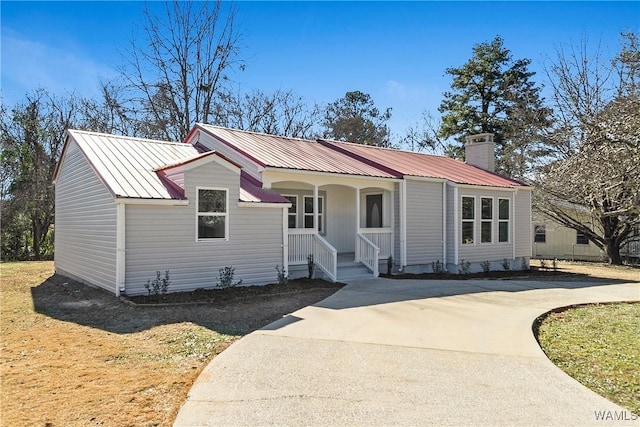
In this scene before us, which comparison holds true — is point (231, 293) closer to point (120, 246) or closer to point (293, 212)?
point (120, 246)

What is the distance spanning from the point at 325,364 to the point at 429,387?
1345 mm

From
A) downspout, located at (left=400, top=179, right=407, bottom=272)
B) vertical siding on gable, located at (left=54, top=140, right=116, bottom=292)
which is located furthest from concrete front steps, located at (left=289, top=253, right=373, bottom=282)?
vertical siding on gable, located at (left=54, top=140, right=116, bottom=292)

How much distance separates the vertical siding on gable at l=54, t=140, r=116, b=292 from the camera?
415 inches

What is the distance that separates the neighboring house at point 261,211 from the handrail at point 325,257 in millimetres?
Result: 37

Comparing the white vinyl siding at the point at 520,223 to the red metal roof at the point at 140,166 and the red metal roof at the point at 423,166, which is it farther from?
the red metal roof at the point at 140,166

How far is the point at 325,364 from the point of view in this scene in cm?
558

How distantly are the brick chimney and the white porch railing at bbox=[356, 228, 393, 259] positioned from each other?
8.29 meters

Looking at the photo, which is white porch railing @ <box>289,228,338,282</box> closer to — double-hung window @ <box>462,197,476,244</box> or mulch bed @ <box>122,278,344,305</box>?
mulch bed @ <box>122,278,344,305</box>

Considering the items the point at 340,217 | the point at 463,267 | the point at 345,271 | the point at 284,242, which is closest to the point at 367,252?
the point at 345,271

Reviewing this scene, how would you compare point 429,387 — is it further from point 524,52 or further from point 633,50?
point 524,52

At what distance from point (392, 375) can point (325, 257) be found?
25.7ft

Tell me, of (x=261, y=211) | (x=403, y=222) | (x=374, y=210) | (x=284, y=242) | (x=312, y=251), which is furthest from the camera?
(x=374, y=210)

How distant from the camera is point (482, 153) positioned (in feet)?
69.3

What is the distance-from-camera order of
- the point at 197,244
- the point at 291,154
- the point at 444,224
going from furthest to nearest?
the point at 444,224 → the point at 291,154 → the point at 197,244
